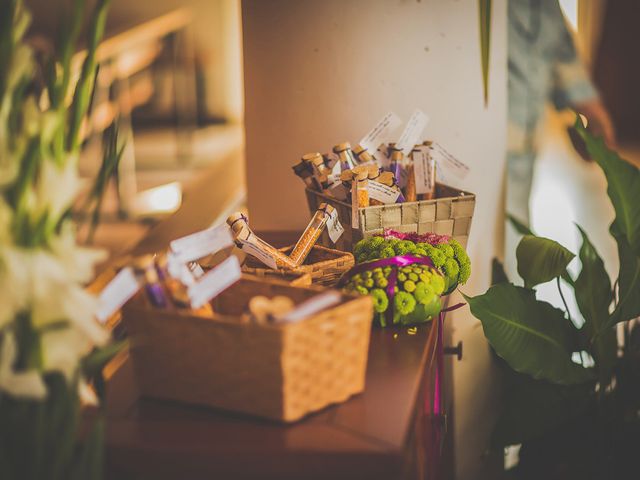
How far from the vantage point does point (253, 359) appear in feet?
3.19

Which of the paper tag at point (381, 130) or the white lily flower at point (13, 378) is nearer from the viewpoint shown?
the white lily flower at point (13, 378)

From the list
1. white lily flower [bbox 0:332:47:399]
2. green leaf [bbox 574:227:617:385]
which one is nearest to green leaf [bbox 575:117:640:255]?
green leaf [bbox 574:227:617:385]

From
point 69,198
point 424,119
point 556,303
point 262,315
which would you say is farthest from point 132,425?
point 556,303

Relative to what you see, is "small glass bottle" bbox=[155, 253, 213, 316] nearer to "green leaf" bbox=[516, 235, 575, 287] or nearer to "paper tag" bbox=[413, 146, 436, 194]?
"paper tag" bbox=[413, 146, 436, 194]

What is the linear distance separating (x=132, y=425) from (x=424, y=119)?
100 cm

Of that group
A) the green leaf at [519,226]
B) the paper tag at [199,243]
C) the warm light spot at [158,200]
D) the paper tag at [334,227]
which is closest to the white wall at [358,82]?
the green leaf at [519,226]

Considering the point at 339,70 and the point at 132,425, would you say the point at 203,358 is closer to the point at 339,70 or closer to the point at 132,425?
the point at 132,425

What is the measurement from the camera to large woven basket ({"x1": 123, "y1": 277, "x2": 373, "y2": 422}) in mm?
963

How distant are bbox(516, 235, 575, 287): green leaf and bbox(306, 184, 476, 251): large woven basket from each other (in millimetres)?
341

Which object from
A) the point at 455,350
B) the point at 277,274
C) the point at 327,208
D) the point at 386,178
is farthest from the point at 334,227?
the point at 455,350

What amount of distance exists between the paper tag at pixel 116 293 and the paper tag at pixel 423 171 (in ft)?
2.62

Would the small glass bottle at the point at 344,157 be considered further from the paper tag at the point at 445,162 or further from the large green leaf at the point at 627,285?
the large green leaf at the point at 627,285

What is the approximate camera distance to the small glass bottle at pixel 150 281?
3.34 feet

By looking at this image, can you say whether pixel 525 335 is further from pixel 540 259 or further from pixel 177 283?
pixel 177 283
